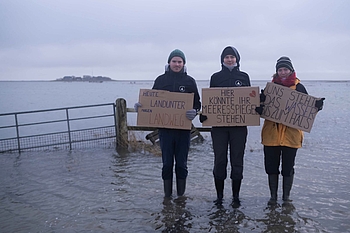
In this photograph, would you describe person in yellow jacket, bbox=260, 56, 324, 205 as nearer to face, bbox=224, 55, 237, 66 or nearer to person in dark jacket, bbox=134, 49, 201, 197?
face, bbox=224, 55, 237, 66

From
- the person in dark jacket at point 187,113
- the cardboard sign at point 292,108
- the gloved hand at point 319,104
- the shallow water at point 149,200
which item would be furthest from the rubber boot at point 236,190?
the gloved hand at point 319,104

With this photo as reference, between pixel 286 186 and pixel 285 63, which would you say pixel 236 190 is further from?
pixel 285 63

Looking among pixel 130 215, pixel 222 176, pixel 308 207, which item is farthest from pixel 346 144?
pixel 130 215

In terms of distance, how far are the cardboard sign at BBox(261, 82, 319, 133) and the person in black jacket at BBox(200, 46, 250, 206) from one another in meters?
0.45

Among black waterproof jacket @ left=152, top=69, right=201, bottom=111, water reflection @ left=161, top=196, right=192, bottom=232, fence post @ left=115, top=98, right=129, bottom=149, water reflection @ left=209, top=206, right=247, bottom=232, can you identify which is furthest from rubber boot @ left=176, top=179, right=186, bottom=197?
fence post @ left=115, top=98, right=129, bottom=149

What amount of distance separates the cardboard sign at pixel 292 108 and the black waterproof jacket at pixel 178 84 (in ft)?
3.52

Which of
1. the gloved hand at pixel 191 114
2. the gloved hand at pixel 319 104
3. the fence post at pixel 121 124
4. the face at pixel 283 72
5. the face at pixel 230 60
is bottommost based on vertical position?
the fence post at pixel 121 124

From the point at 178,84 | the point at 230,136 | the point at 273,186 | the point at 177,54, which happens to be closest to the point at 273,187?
the point at 273,186

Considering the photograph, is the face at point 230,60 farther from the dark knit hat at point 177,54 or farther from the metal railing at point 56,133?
the metal railing at point 56,133

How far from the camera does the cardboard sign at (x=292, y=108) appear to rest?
4594mm

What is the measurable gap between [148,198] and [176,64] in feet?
6.89

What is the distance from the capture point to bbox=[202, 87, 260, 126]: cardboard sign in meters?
4.69

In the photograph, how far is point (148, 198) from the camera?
5102mm

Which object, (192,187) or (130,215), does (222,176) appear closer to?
(192,187)
